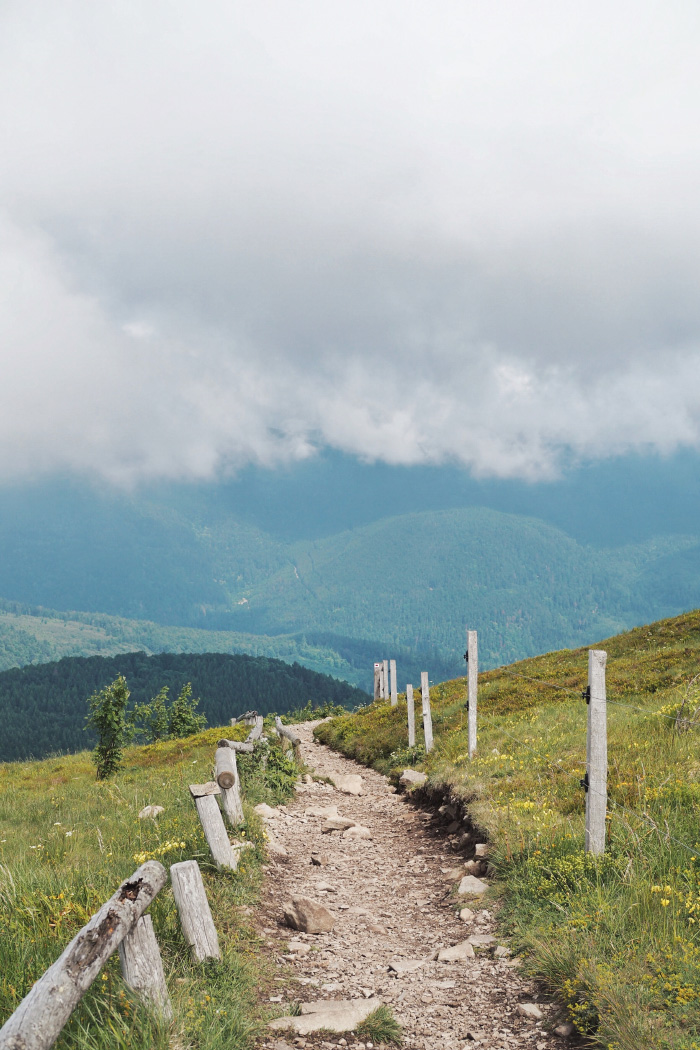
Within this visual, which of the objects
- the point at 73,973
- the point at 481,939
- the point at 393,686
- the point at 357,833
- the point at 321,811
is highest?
the point at 73,973

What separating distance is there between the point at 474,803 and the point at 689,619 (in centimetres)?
2216

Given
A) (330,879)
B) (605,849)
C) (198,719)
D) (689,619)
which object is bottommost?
(198,719)

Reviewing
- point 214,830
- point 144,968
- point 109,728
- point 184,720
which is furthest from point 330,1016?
point 184,720

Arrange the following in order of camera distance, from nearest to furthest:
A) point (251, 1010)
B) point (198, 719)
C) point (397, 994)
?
1. point (251, 1010)
2. point (397, 994)
3. point (198, 719)

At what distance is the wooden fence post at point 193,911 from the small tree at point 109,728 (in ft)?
90.0

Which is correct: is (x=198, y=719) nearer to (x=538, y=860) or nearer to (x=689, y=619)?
(x=689, y=619)

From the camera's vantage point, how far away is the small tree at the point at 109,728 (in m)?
32.1

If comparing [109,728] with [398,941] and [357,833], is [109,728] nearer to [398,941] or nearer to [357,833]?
[357,833]

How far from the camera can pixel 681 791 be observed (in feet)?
29.9

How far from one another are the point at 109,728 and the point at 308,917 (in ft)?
89.9

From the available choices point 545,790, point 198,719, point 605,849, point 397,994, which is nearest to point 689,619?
point 545,790

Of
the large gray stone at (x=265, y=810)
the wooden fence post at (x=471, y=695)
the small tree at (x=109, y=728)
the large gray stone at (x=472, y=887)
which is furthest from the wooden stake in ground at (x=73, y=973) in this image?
the small tree at (x=109, y=728)

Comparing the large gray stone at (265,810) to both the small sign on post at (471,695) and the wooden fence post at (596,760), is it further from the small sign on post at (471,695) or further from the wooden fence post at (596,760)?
the wooden fence post at (596,760)

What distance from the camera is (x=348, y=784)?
17812mm
